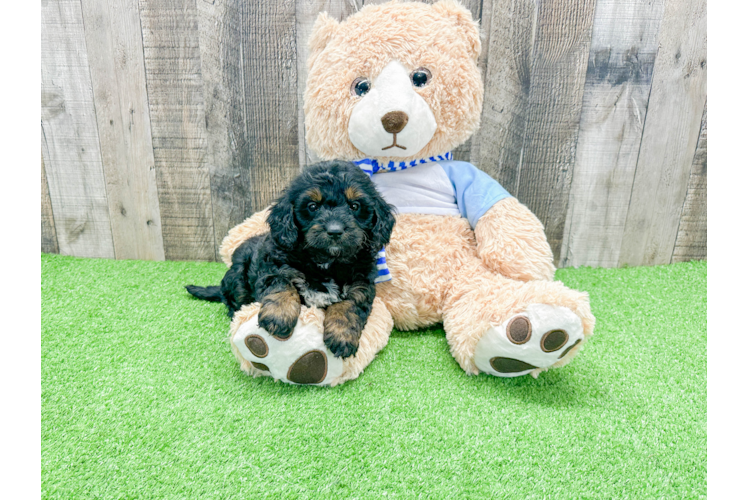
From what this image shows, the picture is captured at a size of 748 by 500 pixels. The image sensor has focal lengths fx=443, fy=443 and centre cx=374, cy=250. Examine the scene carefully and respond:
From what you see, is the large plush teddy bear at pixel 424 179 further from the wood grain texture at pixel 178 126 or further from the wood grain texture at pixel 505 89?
the wood grain texture at pixel 178 126

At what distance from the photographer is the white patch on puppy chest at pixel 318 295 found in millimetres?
1756

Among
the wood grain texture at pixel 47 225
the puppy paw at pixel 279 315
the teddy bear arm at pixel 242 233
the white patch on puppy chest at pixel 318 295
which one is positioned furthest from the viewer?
the wood grain texture at pixel 47 225

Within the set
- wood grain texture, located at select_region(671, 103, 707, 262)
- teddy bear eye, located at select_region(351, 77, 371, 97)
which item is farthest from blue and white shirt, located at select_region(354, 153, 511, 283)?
wood grain texture, located at select_region(671, 103, 707, 262)

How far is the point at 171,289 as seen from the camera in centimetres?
257

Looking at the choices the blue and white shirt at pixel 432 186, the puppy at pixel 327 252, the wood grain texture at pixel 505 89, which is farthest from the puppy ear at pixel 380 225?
the wood grain texture at pixel 505 89

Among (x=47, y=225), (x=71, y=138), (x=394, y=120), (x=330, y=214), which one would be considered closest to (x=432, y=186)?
(x=394, y=120)

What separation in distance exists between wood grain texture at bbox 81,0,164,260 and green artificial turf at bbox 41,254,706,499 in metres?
0.84

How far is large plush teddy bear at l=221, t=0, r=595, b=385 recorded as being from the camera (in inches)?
71.2

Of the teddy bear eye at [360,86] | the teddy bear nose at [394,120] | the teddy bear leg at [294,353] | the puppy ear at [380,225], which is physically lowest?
the teddy bear leg at [294,353]

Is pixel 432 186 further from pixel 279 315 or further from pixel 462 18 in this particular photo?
pixel 279 315

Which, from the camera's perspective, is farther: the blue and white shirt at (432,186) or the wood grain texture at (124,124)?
the wood grain texture at (124,124)

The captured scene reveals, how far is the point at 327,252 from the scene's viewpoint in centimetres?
165

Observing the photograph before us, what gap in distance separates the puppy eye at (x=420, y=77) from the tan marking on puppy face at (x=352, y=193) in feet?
2.27

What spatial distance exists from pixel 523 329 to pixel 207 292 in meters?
1.67
